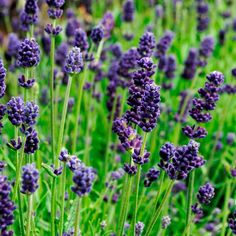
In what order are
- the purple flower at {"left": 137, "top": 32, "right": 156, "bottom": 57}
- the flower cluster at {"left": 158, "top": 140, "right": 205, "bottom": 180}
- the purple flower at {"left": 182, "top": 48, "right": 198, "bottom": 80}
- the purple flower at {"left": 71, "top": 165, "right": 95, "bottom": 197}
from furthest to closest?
the purple flower at {"left": 182, "top": 48, "right": 198, "bottom": 80} → the purple flower at {"left": 137, "top": 32, "right": 156, "bottom": 57} → the flower cluster at {"left": 158, "top": 140, "right": 205, "bottom": 180} → the purple flower at {"left": 71, "top": 165, "right": 95, "bottom": 197}

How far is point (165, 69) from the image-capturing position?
4445 millimetres

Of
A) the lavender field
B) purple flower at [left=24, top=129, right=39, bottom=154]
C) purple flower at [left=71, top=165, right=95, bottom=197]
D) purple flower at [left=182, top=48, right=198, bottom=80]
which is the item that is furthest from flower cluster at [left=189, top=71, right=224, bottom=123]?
purple flower at [left=182, top=48, right=198, bottom=80]

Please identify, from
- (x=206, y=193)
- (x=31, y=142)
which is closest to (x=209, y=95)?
(x=206, y=193)

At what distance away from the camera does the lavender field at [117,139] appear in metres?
2.17

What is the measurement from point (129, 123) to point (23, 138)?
496 mm

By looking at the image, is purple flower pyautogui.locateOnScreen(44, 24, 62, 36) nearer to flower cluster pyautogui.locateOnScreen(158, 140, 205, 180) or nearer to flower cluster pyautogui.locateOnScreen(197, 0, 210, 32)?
flower cluster pyautogui.locateOnScreen(158, 140, 205, 180)

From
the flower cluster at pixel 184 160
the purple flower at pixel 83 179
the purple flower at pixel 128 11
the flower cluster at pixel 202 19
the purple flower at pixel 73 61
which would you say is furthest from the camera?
the flower cluster at pixel 202 19

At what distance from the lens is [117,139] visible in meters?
3.95

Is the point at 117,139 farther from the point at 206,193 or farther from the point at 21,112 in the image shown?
the point at 21,112

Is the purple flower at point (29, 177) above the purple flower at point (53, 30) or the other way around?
the other way around

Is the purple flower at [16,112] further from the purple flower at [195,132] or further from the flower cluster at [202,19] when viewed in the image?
the flower cluster at [202,19]

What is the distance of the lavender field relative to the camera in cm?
217

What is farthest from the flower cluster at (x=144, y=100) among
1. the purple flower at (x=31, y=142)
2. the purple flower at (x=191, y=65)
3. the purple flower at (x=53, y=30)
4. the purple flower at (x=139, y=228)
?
the purple flower at (x=191, y=65)

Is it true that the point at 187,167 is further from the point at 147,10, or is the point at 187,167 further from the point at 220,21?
the point at 147,10
